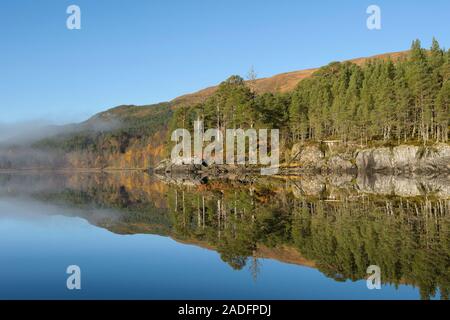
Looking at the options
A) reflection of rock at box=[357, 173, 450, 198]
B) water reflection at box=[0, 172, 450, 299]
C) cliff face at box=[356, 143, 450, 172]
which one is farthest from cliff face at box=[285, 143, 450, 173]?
water reflection at box=[0, 172, 450, 299]

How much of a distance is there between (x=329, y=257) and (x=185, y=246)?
6.95 meters

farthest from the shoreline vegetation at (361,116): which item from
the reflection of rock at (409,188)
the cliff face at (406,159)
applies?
the reflection of rock at (409,188)

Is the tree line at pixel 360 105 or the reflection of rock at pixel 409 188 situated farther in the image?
the tree line at pixel 360 105

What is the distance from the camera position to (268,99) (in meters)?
103

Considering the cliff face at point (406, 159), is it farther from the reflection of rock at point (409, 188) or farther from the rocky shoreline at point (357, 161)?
the reflection of rock at point (409, 188)


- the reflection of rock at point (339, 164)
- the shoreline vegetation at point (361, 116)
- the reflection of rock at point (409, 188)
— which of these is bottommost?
the reflection of rock at point (409, 188)

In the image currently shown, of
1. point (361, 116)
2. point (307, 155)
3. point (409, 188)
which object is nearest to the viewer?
point (409, 188)

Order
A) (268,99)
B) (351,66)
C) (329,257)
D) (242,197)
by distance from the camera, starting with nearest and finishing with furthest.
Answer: (329,257) < (242,197) < (268,99) < (351,66)

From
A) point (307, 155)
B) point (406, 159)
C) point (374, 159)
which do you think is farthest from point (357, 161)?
point (307, 155)

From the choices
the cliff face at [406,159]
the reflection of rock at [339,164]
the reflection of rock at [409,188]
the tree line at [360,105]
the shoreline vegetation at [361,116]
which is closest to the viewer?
the reflection of rock at [409,188]

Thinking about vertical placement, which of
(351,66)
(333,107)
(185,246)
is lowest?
(185,246)

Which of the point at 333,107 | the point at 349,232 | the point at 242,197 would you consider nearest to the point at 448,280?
the point at 349,232

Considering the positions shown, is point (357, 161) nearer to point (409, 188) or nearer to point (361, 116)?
point (361, 116)
